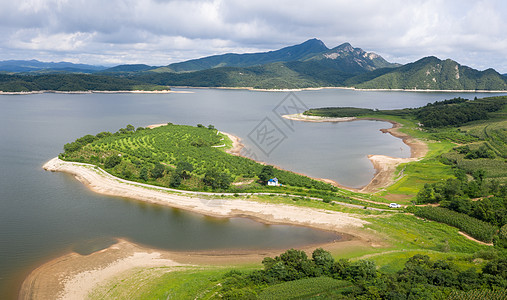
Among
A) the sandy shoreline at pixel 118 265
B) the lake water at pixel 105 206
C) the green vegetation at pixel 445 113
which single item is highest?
the green vegetation at pixel 445 113

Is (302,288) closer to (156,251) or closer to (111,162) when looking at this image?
(156,251)

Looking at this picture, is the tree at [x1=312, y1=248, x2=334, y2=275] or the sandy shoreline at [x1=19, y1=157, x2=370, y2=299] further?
the sandy shoreline at [x1=19, y1=157, x2=370, y2=299]

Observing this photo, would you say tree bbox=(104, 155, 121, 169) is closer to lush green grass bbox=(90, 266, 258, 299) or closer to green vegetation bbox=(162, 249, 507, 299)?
lush green grass bbox=(90, 266, 258, 299)

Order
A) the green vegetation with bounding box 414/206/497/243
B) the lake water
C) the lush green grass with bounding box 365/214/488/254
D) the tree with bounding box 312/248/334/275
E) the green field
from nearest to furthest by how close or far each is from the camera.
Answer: the green field, the tree with bounding box 312/248/334/275, the lush green grass with bounding box 365/214/488/254, the green vegetation with bounding box 414/206/497/243, the lake water

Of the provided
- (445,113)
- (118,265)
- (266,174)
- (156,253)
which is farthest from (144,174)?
(445,113)

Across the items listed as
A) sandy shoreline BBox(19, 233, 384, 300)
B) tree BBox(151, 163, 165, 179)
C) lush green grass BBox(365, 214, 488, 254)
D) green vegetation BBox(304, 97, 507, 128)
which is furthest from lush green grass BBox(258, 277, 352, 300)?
green vegetation BBox(304, 97, 507, 128)

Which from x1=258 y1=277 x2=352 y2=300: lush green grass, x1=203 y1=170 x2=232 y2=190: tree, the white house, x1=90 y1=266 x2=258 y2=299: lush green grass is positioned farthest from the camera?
the white house

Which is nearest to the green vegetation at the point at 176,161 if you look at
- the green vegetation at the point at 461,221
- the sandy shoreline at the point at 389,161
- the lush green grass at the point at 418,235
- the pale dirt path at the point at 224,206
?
the pale dirt path at the point at 224,206

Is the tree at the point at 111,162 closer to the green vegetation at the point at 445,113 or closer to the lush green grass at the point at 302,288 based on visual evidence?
the lush green grass at the point at 302,288
